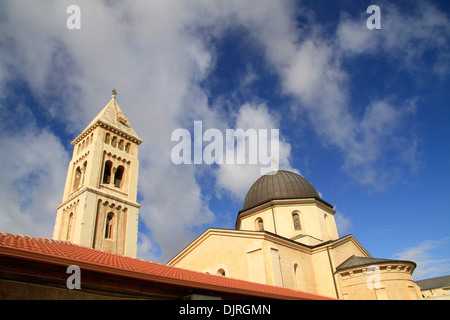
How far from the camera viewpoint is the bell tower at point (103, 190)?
19.0 m

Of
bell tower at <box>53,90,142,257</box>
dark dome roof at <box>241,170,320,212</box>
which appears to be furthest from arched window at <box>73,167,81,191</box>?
dark dome roof at <box>241,170,320,212</box>

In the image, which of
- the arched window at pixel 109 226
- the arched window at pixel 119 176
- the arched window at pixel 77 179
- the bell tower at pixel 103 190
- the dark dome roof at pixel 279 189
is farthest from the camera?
the dark dome roof at pixel 279 189

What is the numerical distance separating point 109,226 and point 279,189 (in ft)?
45.9

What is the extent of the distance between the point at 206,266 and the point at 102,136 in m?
12.9

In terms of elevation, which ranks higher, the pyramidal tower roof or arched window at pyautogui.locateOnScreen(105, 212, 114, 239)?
the pyramidal tower roof

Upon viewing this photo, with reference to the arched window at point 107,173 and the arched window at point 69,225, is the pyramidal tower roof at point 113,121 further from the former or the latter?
the arched window at point 69,225

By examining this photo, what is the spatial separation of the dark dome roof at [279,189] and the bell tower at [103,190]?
33.2 feet

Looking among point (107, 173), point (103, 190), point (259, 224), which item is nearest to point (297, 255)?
point (259, 224)

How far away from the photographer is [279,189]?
24797 millimetres

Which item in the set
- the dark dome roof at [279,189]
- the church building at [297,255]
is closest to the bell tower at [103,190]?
the church building at [297,255]

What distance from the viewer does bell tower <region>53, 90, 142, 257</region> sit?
747 inches

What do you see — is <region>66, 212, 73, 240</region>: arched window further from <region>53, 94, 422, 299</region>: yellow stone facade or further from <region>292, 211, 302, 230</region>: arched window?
<region>292, 211, 302, 230</region>: arched window
